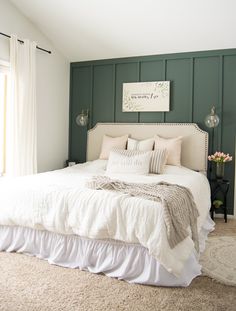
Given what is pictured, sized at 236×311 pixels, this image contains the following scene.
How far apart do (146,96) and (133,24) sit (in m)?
1.03

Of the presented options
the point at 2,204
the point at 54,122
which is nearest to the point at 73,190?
the point at 2,204

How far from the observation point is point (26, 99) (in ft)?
13.3

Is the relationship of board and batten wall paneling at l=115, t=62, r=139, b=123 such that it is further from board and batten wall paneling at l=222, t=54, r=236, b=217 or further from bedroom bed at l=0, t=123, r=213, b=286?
bedroom bed at l=0, t=123, r=213, b=286

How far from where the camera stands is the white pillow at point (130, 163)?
3.71 meters

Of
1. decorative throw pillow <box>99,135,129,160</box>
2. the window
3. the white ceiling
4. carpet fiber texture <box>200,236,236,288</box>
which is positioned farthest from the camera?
decorative throw pillow <box>99,135,129,160</box>

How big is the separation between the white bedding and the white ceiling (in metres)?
2.02

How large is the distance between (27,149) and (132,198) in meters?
2.18

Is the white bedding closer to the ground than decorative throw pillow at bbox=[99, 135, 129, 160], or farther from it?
→ closer to the ground

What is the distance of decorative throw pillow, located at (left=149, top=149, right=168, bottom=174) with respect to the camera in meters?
3.80

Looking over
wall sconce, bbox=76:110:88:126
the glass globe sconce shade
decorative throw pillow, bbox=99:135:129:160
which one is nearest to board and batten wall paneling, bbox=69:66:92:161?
wall sconce, bbox=76:110:88:126

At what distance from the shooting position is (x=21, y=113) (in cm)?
400

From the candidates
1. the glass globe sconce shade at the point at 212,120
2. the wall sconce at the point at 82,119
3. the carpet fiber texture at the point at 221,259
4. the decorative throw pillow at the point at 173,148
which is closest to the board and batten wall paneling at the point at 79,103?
the wall sconce at the point at 82,119

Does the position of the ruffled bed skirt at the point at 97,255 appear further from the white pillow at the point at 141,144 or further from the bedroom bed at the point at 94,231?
the white pillow at the point at 141,144

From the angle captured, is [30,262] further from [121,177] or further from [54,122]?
[54,122]
